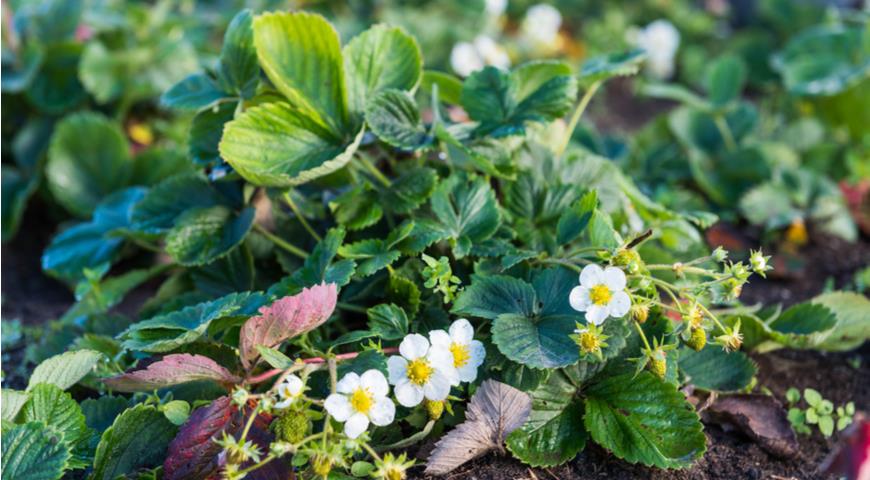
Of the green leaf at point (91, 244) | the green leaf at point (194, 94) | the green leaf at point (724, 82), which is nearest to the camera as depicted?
the green leaf at point (194, 94)

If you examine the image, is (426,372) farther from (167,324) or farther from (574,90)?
(574,90)

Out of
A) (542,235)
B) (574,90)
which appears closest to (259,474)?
(542,235)

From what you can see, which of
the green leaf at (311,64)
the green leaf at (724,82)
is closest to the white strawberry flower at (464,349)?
the green leaf at (311,64)

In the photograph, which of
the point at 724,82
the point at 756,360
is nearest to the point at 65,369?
the point at 756,360

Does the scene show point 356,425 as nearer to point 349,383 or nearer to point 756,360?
point 349,383

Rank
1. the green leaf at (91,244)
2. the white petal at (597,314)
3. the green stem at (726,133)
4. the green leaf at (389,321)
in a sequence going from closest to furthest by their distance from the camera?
the white petal at (597,314) < the green leaf at (389,321) < the green leaf at (91,244) < the green stem at (726,133)

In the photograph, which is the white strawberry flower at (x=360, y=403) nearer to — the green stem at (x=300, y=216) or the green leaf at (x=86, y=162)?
the green stem at (x=300, y=216)

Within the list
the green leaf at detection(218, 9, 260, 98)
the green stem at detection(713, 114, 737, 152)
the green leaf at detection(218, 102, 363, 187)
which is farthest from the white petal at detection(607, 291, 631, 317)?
the green stem at detection(713, 114, 737, 152)
